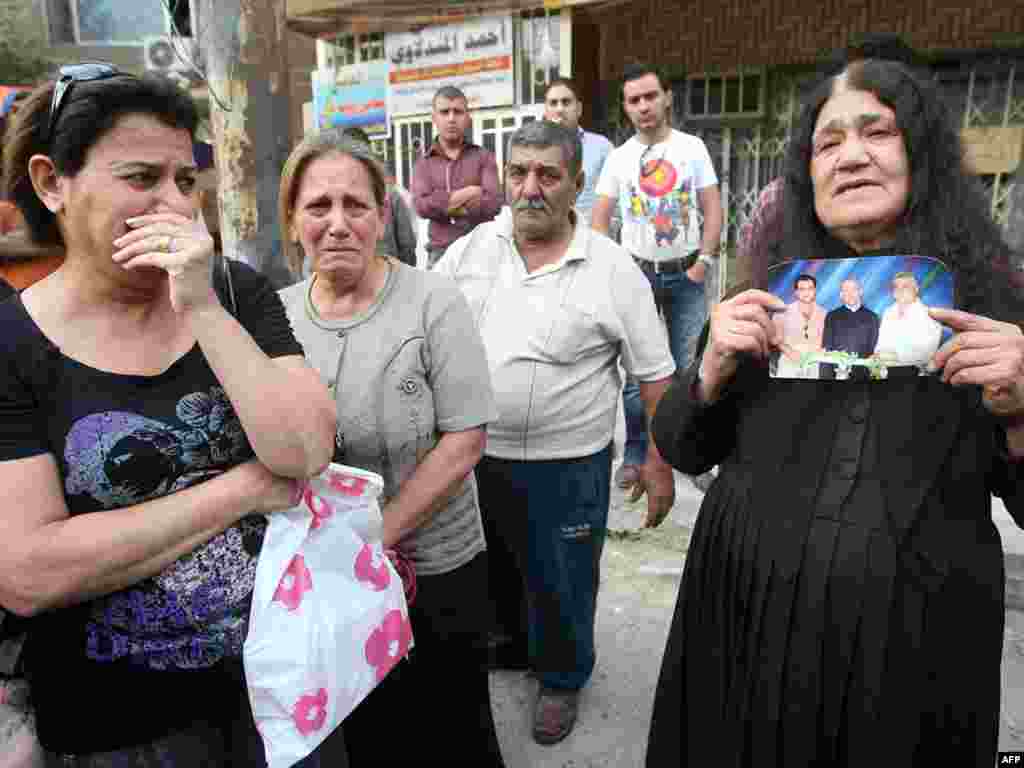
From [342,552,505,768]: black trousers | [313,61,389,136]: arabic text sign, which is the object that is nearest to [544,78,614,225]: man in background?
[342,552,505,768]: black trousers

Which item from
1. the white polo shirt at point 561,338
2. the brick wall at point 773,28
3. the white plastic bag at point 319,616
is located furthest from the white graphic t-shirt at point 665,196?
the brick wall at point 773,28

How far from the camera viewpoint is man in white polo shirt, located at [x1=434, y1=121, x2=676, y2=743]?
2492mm

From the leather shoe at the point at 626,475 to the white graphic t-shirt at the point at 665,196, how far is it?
1216 mm

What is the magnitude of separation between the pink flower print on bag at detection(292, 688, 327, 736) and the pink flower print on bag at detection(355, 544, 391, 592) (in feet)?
0.70

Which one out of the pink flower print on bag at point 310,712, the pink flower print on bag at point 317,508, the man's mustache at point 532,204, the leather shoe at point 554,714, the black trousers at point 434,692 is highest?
the man's mustache at point 532,204

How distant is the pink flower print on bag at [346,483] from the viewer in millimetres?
1546

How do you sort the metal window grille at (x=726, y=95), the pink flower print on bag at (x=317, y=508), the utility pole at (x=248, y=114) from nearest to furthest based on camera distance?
the pink flower print on bag at (x=317, y=508) < the utility pole at (x=248, y=114) < the metal window grille at (x=726, y=95)

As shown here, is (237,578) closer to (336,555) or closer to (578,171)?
(336,555)

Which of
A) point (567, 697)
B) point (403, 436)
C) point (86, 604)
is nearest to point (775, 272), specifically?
point (403, 436)

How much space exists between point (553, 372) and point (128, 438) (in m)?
1.44

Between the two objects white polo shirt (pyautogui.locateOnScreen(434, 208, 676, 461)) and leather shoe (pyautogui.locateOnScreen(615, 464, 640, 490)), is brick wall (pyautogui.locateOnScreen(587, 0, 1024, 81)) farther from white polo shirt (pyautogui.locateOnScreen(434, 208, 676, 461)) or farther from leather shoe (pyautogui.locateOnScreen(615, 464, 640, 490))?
white polo shirt (pyautogui.locateOnScreen(434, 208, 676, 461))

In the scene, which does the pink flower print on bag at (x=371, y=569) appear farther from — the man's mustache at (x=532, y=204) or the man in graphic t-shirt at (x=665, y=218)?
the man in graphic t-shirt at (x=665, y=218)

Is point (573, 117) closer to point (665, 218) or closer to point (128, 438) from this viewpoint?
point (665, 218)

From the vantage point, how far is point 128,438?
1270mm
